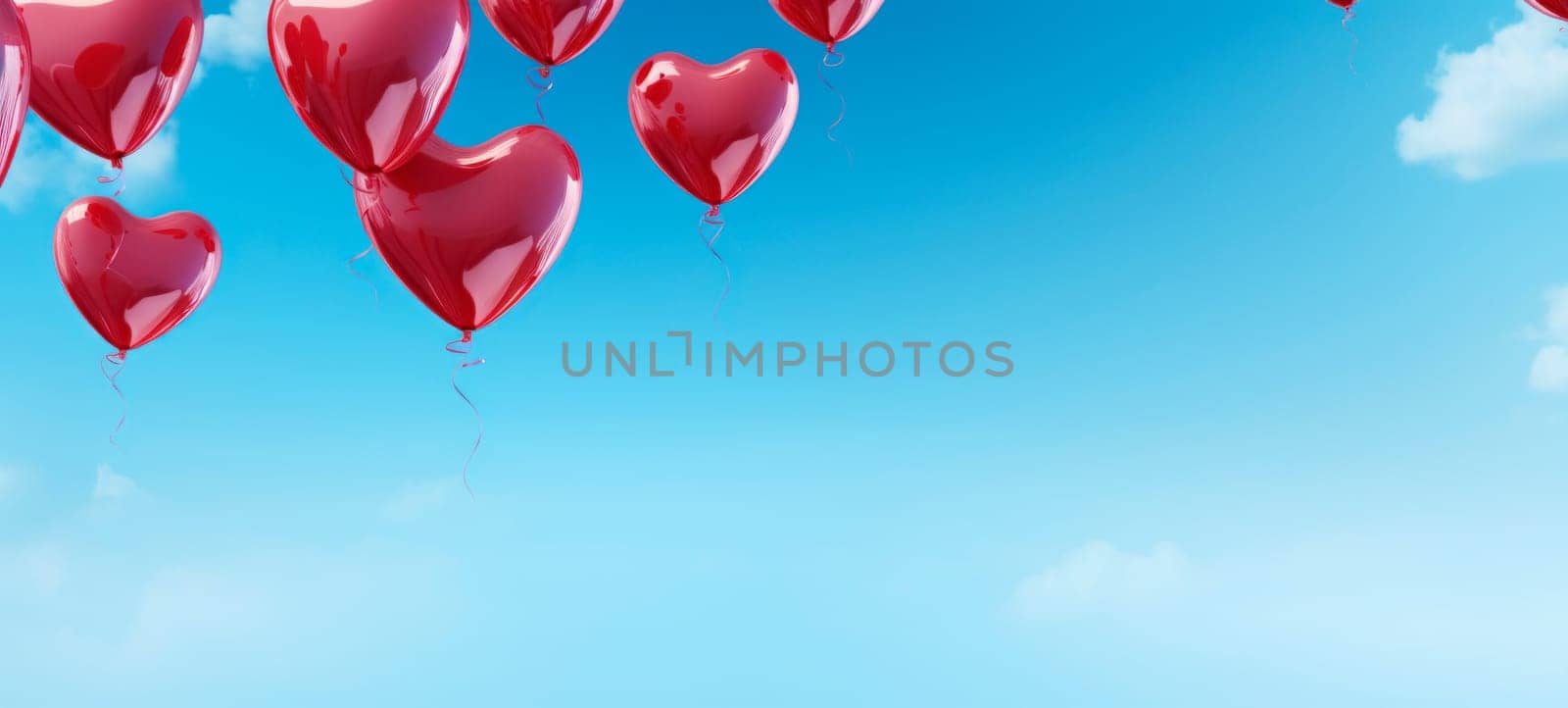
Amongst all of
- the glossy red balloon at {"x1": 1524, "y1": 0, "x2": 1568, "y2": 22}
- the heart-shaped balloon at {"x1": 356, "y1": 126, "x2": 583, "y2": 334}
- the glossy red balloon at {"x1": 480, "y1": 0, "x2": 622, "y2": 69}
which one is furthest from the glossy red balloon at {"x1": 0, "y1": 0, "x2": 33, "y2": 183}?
the glossy red balloon at {"x1": 1524, "y1": 0, "x2": 1568, "y2": 22}

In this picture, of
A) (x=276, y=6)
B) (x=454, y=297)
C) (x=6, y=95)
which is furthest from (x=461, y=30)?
Result: (x=6, y=95)

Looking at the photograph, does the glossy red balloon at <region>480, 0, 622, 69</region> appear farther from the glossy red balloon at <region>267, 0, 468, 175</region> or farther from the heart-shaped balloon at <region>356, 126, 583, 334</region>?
the glossy red balloon at <region>267, 0, 468, 175</region>

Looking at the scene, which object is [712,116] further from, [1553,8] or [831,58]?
[1553,8]

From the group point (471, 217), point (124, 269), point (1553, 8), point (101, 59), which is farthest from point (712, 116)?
point (1553, 8)

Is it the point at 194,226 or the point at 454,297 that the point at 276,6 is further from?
the point at 194,226

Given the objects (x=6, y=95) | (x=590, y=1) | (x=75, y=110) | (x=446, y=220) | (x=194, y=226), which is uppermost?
(x=590, y=1)

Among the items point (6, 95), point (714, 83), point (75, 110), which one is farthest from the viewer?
point (714, 83)
